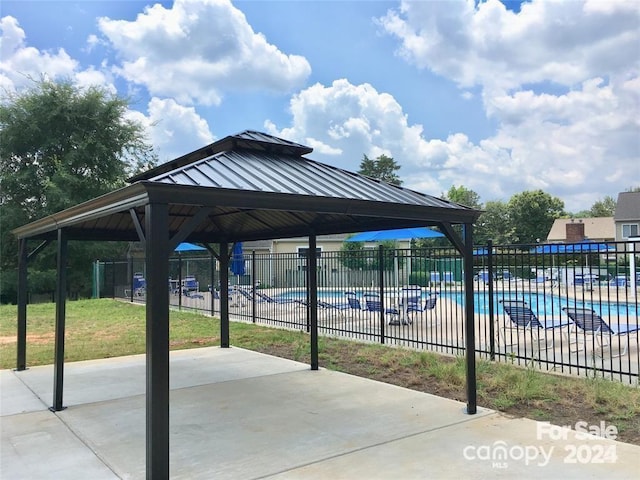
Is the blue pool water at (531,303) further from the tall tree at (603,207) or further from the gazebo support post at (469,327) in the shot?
the tall tree at (603,207)

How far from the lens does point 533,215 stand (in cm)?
5866

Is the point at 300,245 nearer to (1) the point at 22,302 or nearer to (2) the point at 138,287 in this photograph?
(2) the point at 138,287

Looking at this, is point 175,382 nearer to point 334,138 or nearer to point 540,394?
point 540,394

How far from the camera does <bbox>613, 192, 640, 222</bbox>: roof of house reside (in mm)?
39688

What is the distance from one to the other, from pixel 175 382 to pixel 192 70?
1259cm

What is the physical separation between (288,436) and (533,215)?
197 ft

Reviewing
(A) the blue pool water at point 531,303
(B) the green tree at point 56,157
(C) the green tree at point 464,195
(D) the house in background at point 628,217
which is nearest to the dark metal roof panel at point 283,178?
Answer: (A) the blue pool water at point 531,303

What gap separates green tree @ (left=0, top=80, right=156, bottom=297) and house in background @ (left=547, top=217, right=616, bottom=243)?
1661 inches

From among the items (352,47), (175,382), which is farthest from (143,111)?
(175,382)

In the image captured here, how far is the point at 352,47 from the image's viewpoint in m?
12.8

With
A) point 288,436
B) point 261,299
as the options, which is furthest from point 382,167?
point 288,436

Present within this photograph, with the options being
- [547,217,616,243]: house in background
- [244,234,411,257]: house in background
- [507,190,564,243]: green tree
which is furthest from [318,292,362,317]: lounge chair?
[507,190,564,243]: green tree

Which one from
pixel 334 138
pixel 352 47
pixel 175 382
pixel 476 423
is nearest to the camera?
pixel 476 423

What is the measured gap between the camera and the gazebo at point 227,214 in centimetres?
363
